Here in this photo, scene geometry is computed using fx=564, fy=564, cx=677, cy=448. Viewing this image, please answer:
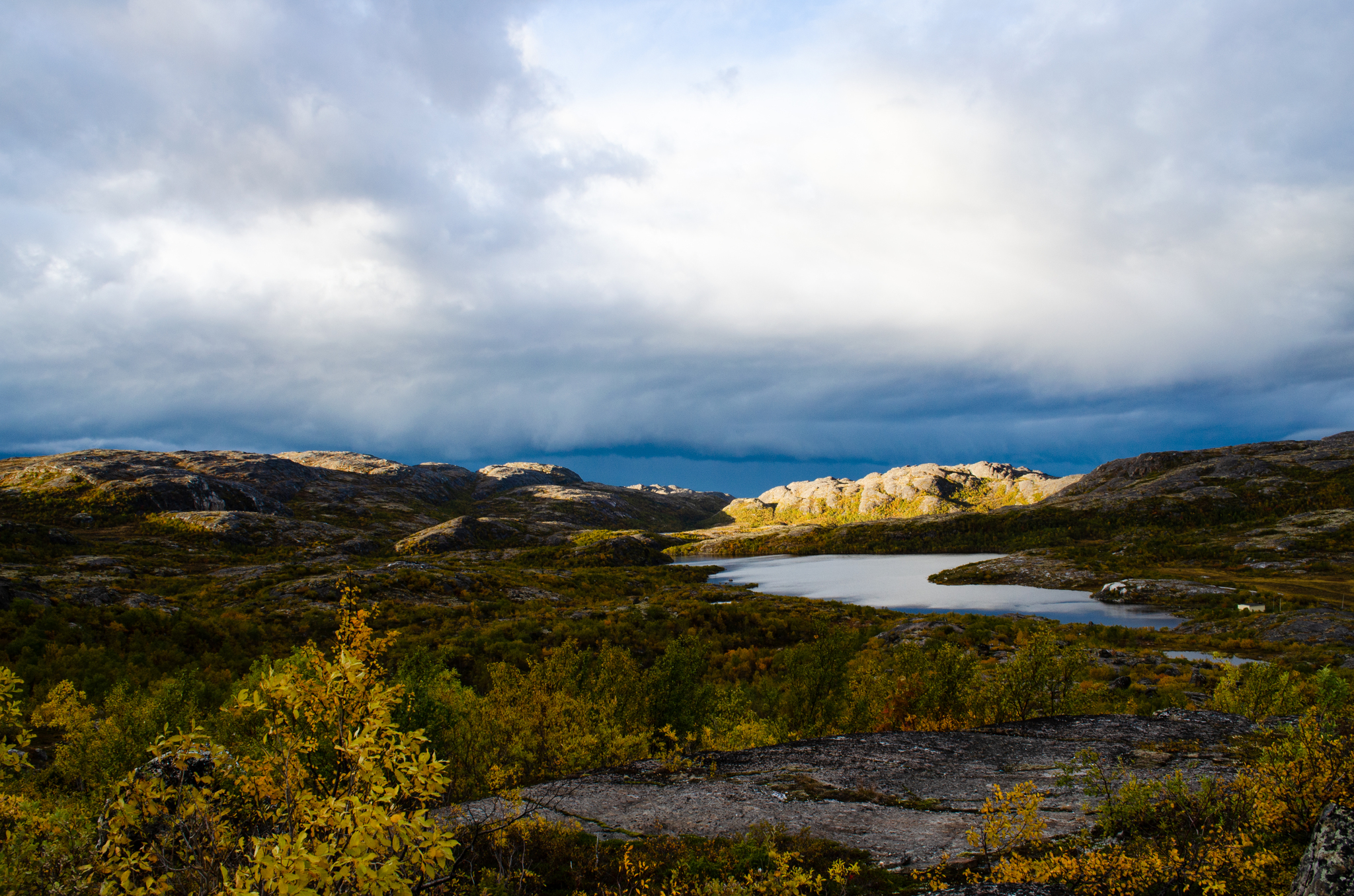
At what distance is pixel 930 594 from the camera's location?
132 m

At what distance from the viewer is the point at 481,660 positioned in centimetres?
5522

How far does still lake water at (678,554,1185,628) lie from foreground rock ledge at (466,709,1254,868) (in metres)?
89.5

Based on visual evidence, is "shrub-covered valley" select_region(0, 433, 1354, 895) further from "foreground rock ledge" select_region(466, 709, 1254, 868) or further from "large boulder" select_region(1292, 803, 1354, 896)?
"large boulder" select_region(1292, 803, 1354, 896)

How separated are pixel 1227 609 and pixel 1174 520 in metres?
135

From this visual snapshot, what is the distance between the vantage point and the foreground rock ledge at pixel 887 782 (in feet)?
51.7

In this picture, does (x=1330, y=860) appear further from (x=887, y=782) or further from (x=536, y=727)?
(x=536, y=727)

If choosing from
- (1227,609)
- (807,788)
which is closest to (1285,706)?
(807,788)

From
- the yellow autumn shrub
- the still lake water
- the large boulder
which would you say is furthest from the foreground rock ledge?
the still lake water

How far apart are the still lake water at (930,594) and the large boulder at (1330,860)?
344 ft

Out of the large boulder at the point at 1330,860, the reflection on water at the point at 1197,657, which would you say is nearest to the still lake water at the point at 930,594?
the reflection on water at the point at 1197,657

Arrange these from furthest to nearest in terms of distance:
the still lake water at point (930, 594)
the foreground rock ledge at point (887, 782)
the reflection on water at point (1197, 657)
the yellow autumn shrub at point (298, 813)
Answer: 1. the still lake water at point (930, 594)
2. the reflection on water at point (1197, 657)
3. the foreground rock ledge at point (887, 782)
4. the yellow autumn shrub at point (298, 813)

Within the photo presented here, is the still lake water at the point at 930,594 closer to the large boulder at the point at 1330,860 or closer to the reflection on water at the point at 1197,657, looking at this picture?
the reflection on water at the point at 1197,657

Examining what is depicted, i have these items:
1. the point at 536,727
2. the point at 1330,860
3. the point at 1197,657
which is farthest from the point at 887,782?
the point at 1197,657

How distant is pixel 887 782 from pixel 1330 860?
12.4m
